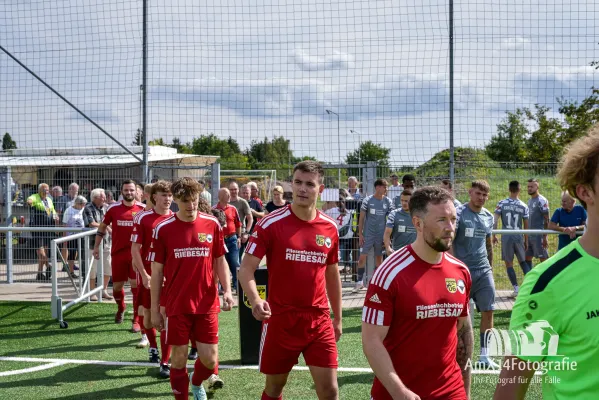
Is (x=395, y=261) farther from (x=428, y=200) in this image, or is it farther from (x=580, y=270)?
(x=580, y=270)

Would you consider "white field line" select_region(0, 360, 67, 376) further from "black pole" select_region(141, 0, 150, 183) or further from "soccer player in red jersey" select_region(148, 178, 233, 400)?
"black pole" select_region(141, 0, 150, 183)

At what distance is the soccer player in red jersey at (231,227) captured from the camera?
39.2ft

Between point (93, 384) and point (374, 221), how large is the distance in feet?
19.8

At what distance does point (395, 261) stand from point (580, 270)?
5.14ft

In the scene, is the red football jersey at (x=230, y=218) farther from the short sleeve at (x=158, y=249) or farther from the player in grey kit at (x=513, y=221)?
the short sleeve at (x=158, y=249)

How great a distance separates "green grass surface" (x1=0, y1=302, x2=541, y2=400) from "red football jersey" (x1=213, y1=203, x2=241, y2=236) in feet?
4.89

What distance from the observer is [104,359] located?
845 centimetres

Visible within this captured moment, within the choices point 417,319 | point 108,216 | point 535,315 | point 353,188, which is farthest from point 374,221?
point 535,315

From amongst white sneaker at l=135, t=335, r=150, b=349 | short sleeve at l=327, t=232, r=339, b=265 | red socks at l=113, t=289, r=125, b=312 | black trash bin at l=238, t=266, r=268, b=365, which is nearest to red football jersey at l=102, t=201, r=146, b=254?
red socks at l=113, t=289, r=125, b=312

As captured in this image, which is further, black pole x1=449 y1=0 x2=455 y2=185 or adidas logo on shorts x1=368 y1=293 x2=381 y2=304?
black pole x1=449 y1=0 x2=455 y2=185

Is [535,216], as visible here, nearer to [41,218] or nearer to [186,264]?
[186,264]

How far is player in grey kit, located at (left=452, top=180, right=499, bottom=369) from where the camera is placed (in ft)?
24.9

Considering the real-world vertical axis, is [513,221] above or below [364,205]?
below

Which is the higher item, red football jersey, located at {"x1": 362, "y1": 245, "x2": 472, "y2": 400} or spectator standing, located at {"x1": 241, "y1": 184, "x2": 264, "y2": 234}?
spectator standing, located at {"x1": 241, "y1": 184, "x2": 264, "y2": 234}
